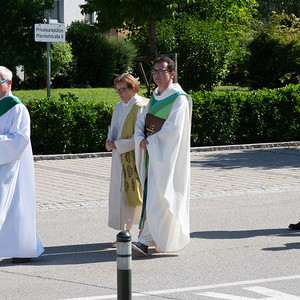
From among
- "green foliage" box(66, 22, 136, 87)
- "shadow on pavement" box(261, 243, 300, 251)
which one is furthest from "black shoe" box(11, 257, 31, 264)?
"green foliage" box(66, 22, 136, 87)

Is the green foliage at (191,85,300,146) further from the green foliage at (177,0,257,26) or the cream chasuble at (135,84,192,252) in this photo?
the cream chasuble at (135,84,192,252)

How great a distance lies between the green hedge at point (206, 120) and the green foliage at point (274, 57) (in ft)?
21.0

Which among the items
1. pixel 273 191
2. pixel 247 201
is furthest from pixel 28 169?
pixel 273 191

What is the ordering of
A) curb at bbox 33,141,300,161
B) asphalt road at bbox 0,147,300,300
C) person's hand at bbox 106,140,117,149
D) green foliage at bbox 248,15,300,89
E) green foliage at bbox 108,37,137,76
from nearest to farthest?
asphalt road at bbox 0,147,300,300 → person's hand at bbox 106,140,117,149 → curb at bbox 33,141,300,161 → green foliage at bbox 248,15,300,89 → green foliage at bbox 108,37,137,76

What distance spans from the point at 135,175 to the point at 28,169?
1288mm

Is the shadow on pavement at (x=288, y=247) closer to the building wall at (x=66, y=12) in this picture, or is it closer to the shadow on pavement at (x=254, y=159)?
the shadow on pavement at (x=254, y=159)

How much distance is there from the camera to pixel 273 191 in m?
11.0

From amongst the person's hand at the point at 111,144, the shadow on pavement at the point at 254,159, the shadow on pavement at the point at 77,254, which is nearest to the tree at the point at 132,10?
the shadow on pavement at the point at 254,159

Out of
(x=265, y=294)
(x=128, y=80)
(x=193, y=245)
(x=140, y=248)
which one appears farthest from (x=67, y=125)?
(x=265, y=294)

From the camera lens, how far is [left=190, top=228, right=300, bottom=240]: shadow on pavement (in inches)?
312

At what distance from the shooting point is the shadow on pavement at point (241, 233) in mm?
7933

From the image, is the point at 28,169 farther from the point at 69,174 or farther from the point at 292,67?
the point at 292,67

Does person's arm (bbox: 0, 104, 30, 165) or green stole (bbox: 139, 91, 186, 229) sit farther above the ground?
green stole (bbox: 139, 91, 186, 229)

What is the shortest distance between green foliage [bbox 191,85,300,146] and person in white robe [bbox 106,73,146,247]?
8.37 metres
